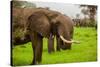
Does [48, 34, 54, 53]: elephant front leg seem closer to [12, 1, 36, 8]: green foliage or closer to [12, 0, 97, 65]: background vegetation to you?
[12, 0, 97, 65]: background vegetation

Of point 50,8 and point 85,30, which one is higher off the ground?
point 50,8

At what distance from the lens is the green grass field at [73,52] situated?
222 cm

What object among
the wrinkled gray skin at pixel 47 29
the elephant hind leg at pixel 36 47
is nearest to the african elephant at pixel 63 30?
the wrinkled gray skin at pixel 47 29

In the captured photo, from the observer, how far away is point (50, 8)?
2.35 meters

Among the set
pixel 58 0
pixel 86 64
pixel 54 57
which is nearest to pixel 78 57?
pixel 86 64

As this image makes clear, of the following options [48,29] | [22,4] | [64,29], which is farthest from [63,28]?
[22,4]

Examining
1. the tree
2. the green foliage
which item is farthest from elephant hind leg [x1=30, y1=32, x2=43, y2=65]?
the tree

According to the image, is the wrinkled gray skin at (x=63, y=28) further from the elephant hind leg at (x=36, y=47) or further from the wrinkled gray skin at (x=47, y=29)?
the elephant hind leg at (x=36, y=47)

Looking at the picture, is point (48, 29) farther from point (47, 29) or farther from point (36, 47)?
point (36, 47)

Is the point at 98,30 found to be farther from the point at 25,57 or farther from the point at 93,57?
the point at 25,57

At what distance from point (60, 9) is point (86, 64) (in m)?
0.78

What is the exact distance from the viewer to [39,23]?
7.57ft

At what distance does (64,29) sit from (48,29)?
214 millimetres

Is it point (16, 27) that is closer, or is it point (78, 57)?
point (16, 27)
